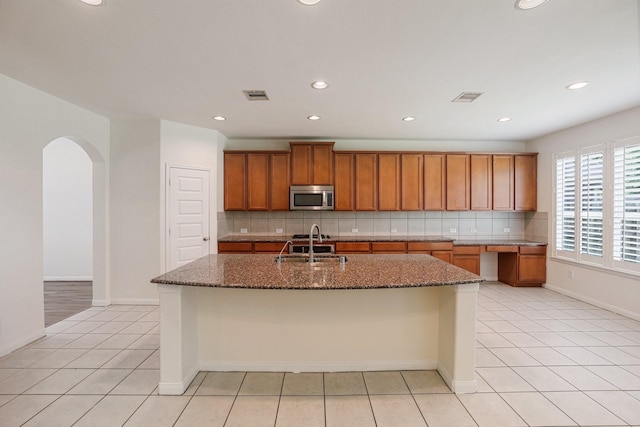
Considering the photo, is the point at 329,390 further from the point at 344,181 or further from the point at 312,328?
the point at 344,181

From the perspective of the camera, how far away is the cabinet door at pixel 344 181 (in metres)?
5.20

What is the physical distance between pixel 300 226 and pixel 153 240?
7.64ft

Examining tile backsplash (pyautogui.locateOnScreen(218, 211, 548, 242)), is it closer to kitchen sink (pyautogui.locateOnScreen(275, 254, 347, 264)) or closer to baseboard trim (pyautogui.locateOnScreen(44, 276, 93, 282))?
kitchen sink (pyautogui.locateOnScreen(275, 254, 347, 264))

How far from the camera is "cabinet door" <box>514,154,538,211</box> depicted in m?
5.35

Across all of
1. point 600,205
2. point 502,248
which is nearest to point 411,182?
point 502,248

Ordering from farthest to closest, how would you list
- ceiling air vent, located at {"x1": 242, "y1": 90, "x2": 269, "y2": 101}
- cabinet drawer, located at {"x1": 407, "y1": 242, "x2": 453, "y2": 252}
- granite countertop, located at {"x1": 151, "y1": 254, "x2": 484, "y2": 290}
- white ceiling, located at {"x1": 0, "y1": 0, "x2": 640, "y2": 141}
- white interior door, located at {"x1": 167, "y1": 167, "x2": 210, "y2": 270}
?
cabinet drawer, located at {"x1": 407, "y1": 242, "x2": 453, "y2": 252}, white interior door, located at {"x1": 167, "y1": 167, "x2": 210, "y2": 270}, ceiling air vent, located at {"x1": 242, "y1": 90, "x2": 269, "y2": 101}, granite countertop, located at {"x1": 151, "y1": 254, "x2": 484, "y2": 290}, white ceiling, located at {"x1": 0, "y1": 0, "x2": 640, "y2": 141}

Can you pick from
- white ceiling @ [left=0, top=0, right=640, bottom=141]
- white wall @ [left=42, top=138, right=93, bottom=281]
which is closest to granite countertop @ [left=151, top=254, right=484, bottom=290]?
white ceiling @ [left=0, top=0, right=640, bottom=141]

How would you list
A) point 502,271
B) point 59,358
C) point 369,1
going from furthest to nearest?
point 502,271, point 59,358, point 369,1

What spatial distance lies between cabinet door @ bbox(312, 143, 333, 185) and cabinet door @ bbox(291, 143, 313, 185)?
84mm

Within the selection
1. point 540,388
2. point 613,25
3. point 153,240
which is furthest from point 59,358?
point 613,25

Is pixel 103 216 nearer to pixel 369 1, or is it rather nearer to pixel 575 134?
pixel 369 1

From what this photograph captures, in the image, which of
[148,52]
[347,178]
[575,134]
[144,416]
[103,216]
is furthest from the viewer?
[347,178]

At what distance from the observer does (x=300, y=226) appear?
5492 mm

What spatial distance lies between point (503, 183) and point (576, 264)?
1.62 metres
